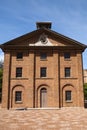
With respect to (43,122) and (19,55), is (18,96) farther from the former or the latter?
(43,122)

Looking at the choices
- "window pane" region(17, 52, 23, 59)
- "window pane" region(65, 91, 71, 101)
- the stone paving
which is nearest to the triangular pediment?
"window pane" region(17, 52, 23, 59)

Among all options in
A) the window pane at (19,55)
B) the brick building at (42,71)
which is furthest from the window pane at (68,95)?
the window pane at (19,55)

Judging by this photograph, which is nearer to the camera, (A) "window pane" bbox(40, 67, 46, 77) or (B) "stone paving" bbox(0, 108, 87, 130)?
(B) "stone paving" bbox(0, 108, 87, 130)

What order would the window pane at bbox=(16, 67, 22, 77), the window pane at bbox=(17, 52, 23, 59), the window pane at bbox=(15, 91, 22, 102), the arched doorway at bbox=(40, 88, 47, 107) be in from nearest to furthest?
the arched doorway at bbox=(40, 88, 47, 107)
the window pane at bbox=(15, 91, 22, 102)
the window pane at bbox=(16, 67, 22, 77)
the window pane at bbox=(17, 52, 23, 59)

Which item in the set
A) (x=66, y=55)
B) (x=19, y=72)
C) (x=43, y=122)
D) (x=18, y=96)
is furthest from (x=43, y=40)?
(x=43, y=122)

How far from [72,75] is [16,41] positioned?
9.79 m

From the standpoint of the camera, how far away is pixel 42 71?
29.1 metres

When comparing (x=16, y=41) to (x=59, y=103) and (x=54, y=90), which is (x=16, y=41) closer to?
(x=54, y=90)

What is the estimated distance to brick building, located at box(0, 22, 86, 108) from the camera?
27938 millimetres

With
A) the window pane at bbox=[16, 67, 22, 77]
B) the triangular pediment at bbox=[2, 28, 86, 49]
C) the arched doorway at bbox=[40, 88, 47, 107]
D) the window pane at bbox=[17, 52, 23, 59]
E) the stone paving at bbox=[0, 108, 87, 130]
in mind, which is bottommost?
the stone paving at bbox=[0, 108, 87, 130]

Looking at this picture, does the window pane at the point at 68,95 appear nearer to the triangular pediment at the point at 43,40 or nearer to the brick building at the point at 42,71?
the brick building at the point at 42,71

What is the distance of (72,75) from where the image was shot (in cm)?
2886

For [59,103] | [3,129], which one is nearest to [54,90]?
[59,103]

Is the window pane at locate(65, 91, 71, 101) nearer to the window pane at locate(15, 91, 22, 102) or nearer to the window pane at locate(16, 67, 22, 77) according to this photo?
the window pane at locate(15, 91, 22, 102)
